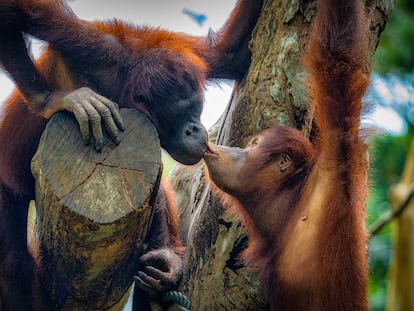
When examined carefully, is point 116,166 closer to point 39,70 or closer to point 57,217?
point 57,217

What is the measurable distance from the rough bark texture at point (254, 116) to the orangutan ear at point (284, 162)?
0.73ft

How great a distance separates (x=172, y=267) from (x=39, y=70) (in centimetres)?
145

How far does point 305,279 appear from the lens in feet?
11.1

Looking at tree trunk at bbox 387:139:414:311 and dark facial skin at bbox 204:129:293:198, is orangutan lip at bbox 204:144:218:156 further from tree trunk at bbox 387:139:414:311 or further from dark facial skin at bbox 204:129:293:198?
tree trunk at bbox 387:139:414:311

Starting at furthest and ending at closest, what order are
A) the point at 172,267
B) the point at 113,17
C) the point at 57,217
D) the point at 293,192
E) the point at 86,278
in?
1. the point at 113,17
2. the point at 172,267
3. the point at 293,192
4. the point at 86,278
5. the point at 57,217

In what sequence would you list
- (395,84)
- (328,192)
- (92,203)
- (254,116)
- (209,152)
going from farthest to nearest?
(395,84) → (254,116) → (209,152) → (328,192) → (92,203)

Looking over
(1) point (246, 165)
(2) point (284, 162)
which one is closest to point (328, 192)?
(2) point (284, 162)

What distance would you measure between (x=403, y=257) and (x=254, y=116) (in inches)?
48.5

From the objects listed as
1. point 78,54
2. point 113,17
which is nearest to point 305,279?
point 78,54

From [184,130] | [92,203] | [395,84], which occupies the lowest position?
[92,203]

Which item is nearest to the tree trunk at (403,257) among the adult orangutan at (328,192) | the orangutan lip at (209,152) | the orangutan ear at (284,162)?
the adult orangutan at (328,192)

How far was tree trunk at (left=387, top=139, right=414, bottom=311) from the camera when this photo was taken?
281 centimetres

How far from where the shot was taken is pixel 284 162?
3.72m

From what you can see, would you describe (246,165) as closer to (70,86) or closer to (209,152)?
(209,152)
